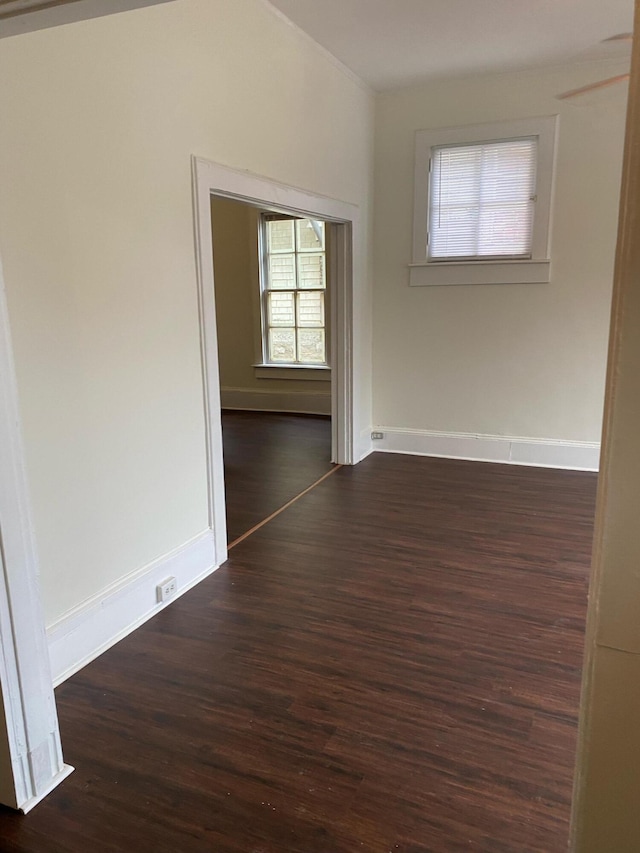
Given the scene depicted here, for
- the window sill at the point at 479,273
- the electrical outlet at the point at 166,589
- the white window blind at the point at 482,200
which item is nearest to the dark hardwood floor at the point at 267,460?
the electrical outlet at the point at 166,589

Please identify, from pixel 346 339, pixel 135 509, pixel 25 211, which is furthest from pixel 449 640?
pixel 346 339

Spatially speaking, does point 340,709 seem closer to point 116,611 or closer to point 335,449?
point 116,611

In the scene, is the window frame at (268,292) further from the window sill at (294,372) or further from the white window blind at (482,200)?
the white window blind at (482,200)

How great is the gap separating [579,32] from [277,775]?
441cm

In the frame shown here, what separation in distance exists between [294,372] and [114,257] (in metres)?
4.92

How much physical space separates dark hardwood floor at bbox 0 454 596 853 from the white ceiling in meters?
3.00

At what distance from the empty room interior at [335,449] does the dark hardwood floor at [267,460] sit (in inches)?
1.9

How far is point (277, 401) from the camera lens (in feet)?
24.4

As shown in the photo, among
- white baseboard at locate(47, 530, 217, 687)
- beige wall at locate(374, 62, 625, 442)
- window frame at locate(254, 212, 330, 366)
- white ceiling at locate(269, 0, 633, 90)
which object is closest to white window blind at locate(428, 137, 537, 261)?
beige wall at locate(374, 62, 625, 442)

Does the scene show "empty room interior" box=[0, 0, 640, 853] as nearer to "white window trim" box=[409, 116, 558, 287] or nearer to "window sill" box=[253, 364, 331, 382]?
"white window trim" box=[409, 116, 558, 287]

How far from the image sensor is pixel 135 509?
2.64 meters

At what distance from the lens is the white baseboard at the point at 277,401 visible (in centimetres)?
723

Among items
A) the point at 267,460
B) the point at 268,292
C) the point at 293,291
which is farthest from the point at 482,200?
the point at 268,292

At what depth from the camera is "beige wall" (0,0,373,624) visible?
2.05 metres
